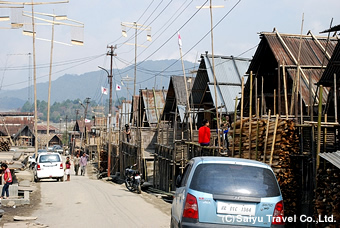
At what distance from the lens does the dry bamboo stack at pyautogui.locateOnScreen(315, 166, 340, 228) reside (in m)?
9.60

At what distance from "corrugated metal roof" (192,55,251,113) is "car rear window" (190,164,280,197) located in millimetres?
17773

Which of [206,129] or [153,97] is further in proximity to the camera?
[153,97]

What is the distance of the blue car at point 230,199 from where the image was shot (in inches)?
322

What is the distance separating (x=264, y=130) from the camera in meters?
13.6

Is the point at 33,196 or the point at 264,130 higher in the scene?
the point at 264,130

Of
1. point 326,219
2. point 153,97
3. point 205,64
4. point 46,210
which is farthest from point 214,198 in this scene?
point 153,97

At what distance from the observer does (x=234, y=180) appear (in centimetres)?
841

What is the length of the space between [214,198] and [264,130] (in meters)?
5.79

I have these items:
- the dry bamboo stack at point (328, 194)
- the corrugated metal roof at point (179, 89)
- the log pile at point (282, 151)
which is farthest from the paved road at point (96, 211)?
the corrugated metal roof at point (179, 89)

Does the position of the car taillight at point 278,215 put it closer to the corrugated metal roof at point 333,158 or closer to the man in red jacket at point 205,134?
the corrugated metal roof at point 333,158

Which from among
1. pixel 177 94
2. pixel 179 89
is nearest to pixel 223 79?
pixel 177 94

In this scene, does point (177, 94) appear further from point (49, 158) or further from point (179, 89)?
point (49, 158)

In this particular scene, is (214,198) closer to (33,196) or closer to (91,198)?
(91,198)

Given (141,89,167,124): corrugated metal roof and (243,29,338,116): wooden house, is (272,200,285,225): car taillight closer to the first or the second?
(243,29,338,116): wooden house
